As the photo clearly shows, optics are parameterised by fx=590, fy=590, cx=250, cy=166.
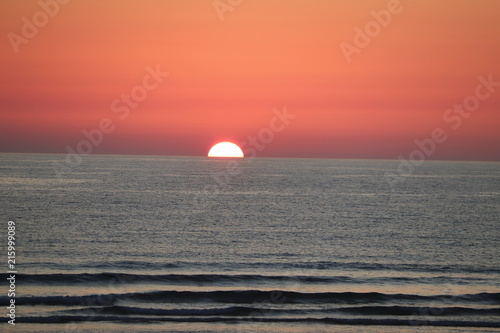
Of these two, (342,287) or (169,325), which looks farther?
(342,287)

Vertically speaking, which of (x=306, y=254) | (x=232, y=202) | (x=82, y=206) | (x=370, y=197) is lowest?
(x=306, y=254)

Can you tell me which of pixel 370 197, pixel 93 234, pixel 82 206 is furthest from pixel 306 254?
pixel 370 197

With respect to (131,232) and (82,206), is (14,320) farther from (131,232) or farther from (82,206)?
(82,206)

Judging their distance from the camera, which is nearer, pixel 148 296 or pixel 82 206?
pixel 148 296

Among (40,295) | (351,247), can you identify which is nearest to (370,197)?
(351,247)

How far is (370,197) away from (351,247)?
59.8 m

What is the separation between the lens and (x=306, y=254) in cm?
4338

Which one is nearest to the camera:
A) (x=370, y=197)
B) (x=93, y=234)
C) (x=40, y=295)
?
(x=40, y=295)

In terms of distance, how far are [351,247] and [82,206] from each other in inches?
1678

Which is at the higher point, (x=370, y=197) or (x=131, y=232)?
(x=370, y=197)

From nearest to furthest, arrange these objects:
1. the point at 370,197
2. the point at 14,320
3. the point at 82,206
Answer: the point at 14,320 < the point at 82,206 < the point at 370,197

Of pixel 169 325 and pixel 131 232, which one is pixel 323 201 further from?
pixel 169 325

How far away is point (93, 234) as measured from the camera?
51.0 meters

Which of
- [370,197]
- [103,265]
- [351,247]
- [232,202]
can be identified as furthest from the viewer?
[370,197]
